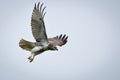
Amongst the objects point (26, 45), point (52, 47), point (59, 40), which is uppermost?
point (59, 40)

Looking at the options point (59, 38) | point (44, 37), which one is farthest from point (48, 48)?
point (59, 38)

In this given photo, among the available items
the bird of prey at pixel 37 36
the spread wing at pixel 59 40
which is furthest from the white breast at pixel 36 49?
the spread wing at pixel 59 40

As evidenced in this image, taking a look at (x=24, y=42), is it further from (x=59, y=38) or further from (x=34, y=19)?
(x=59, y=38)

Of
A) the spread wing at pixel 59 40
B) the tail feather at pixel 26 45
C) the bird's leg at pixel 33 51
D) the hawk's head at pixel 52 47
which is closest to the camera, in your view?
the bird's leg at pixel 33 51

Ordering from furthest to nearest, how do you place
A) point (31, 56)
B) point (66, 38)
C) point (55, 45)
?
point (66, 38), point (55, 45), point (31, 56)

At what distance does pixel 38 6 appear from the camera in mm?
14922

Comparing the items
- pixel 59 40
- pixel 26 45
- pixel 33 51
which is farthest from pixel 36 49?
pixel 59 40

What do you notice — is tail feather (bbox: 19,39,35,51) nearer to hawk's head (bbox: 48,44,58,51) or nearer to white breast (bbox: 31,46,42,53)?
white breast (bbox: 31,46,42,53)

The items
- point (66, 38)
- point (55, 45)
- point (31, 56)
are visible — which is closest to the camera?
point (31, 56)

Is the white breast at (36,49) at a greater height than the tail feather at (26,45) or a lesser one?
lesser

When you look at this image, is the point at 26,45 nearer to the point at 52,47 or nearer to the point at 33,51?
the point at 33,51

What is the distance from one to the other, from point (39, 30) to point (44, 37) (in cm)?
31

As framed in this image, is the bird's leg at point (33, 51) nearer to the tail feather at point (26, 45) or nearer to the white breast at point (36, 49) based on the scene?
the white breast at point (36, 49)

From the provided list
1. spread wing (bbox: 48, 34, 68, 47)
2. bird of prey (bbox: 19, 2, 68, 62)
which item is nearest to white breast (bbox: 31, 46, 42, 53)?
bird of prey (bbox: 19, 2, 68, 62)
